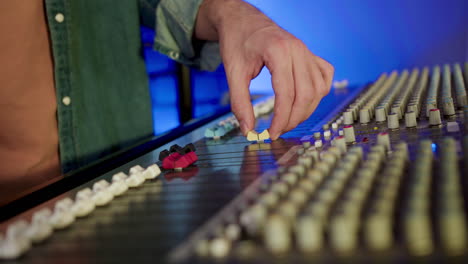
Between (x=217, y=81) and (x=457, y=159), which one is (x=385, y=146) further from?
(x=217, y=81)

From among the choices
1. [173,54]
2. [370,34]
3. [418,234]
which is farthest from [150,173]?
[370,34]

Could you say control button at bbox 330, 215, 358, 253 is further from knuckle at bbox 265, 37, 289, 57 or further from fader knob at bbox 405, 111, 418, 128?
knuckle at bbox 265, 37, 289, 57

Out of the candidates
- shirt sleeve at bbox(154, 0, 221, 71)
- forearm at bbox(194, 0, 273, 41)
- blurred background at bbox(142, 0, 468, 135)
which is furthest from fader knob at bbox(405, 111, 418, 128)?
blurred background at bbox(142, 0, 468, 135)

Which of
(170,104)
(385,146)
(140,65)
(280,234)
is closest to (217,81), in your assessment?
(170,104)

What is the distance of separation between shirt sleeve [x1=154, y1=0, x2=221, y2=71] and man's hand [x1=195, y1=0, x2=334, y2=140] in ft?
0.97

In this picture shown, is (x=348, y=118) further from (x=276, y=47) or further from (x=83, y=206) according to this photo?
(x=83, y=206)

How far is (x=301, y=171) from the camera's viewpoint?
24.6 inches

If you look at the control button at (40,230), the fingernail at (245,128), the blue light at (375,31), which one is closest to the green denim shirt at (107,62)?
the fingernail at (245,128)

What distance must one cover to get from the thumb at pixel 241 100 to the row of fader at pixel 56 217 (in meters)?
0.34

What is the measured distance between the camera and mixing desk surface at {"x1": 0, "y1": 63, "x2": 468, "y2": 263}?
0.41m

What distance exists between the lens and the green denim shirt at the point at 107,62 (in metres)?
1.34

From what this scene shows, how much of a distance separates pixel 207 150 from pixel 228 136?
157mm

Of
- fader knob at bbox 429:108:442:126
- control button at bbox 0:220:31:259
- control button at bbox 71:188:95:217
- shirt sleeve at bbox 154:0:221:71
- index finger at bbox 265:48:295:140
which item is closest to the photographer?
control button at bbox 0:220:31:259

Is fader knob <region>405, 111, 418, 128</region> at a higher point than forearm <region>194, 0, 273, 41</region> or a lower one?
lower
